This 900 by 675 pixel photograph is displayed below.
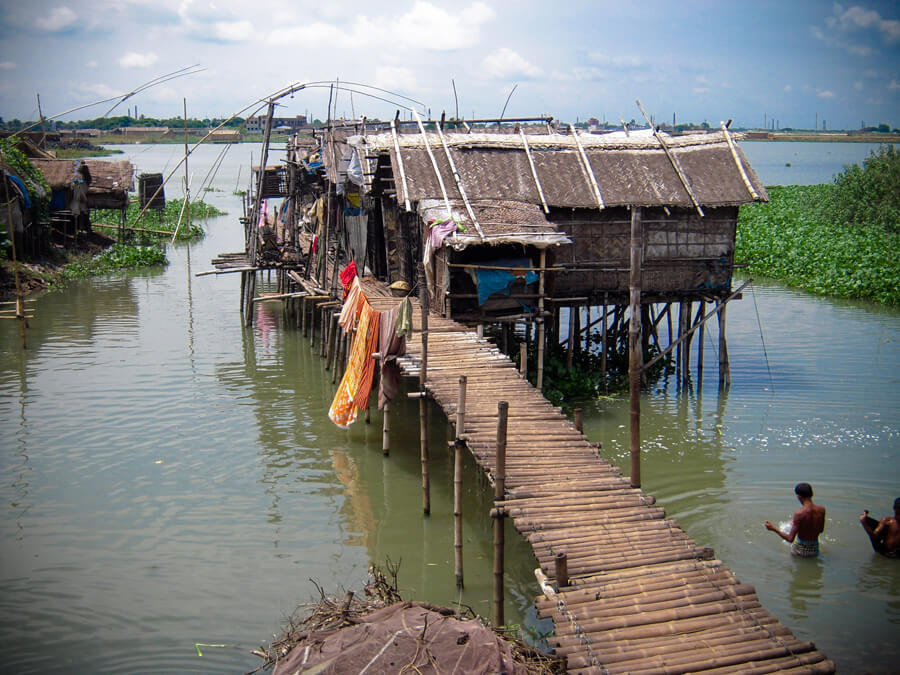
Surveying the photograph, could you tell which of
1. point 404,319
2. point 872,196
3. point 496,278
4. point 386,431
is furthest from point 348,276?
point 872,196

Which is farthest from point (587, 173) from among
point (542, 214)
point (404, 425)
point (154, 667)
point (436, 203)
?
point (154, 667)

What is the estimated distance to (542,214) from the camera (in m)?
12.6

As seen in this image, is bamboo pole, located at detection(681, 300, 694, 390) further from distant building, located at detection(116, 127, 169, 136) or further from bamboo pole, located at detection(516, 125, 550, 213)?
distant building, located at detection(116, 127, 169, 136)

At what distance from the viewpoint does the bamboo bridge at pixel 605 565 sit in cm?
564

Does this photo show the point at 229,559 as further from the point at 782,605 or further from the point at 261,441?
the point at 782,605

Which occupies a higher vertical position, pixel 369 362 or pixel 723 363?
pixel 369 362

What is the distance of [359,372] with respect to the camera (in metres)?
11.3

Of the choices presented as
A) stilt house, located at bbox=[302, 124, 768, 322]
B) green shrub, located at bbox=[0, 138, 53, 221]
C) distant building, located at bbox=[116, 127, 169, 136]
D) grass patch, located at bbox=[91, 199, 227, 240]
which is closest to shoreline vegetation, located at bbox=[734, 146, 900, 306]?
stilt house, located at bbox=[302, 124, 768, 322]

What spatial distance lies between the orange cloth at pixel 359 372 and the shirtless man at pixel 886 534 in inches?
248

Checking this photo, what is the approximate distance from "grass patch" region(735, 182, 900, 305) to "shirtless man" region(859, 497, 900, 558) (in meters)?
8.63

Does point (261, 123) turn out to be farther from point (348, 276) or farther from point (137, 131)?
point (137, 131)

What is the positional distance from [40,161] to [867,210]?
2812 centimetres

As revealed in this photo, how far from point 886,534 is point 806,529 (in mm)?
842

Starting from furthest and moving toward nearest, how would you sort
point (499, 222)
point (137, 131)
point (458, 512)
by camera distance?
point (137, 131), point (499, 222), point (458, 512)
